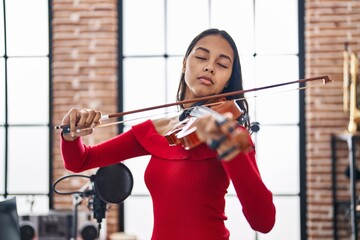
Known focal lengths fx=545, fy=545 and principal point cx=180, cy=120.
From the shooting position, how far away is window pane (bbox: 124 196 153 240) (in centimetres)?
412

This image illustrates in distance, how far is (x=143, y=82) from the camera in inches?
163

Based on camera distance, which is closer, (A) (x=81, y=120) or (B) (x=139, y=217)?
(A) (x=81, y=120)

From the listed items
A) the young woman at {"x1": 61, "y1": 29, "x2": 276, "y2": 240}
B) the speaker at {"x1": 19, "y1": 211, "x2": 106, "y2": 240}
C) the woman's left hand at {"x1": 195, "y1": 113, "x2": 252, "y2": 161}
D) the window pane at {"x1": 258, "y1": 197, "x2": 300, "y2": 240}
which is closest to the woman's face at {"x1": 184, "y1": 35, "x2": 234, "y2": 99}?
the young woman at {"x1": 61, "y1": 29, "x2": 276, "y2": 240}

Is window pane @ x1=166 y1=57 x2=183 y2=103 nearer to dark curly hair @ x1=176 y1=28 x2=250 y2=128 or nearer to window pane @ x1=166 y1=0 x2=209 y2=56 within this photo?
window pane @ x1=166 y1=0 x2=209 y2=56

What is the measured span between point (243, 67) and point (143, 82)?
2.51 feet

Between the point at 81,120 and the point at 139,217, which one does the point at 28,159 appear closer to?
the point at 139,217

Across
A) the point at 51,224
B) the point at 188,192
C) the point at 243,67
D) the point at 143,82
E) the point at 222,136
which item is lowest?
the point at 51,224

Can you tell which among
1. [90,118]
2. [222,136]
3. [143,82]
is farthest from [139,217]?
[222,136]

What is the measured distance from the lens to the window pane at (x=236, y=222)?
4102 mm

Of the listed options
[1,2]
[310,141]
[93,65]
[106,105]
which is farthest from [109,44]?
[310,141]

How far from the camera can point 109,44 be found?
4.00 m

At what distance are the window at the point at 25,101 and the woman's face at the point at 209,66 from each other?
2.71m

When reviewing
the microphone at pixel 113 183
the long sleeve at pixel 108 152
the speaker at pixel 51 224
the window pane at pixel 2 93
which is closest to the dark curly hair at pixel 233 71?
the long sleeve at pixel 108 152

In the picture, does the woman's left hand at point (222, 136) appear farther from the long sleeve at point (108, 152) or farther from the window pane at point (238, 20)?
the window pane at point (238, 20)
